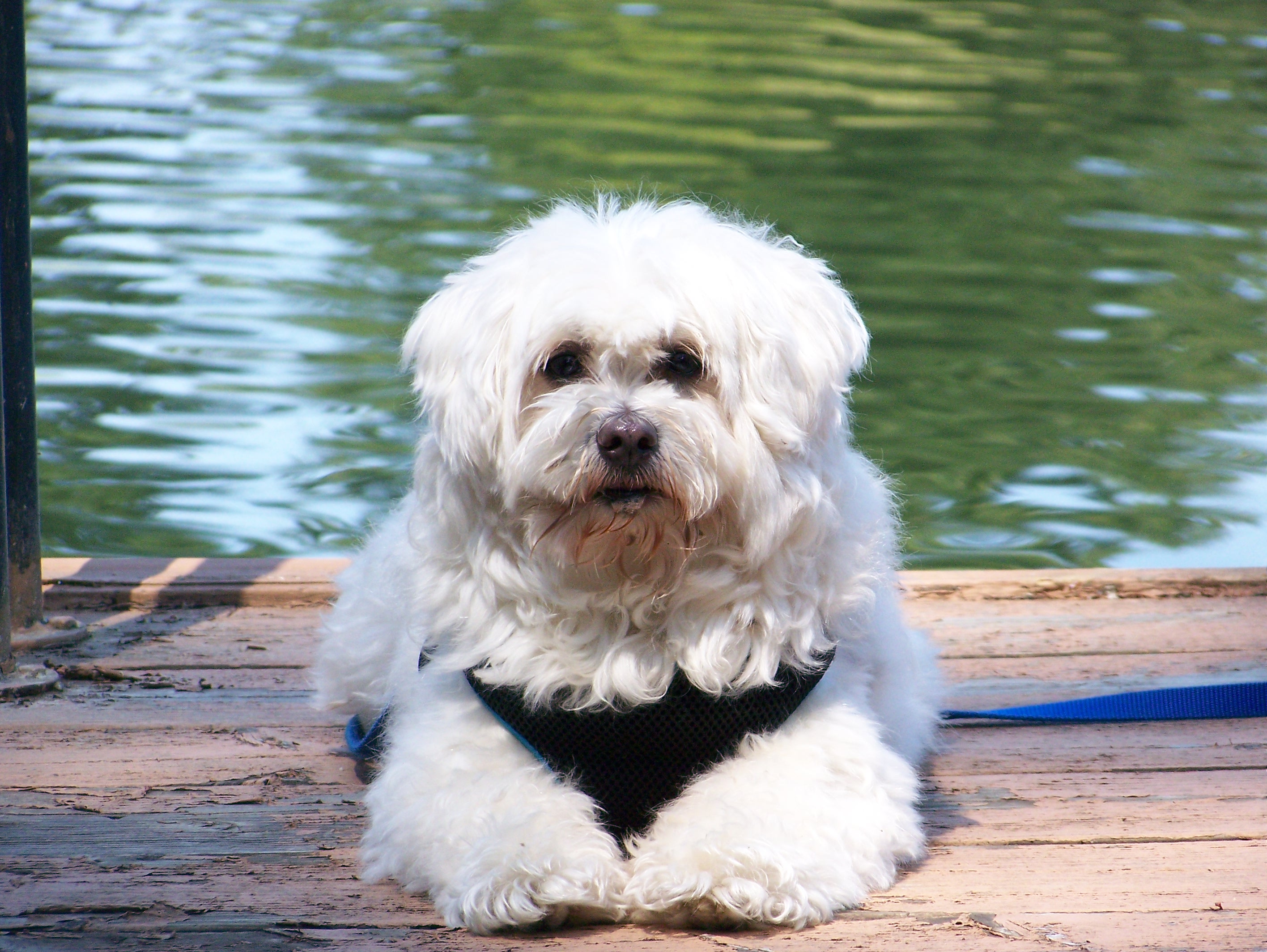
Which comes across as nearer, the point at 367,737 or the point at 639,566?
the point at 639,566

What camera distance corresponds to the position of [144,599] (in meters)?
4.28

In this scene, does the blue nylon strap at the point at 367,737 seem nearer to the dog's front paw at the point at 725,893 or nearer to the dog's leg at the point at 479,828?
the dog's leg at the point at 479,828

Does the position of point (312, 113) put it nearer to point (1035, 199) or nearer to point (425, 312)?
point (1035, 199)

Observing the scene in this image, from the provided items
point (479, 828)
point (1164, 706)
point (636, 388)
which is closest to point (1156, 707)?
point (1164, 706)

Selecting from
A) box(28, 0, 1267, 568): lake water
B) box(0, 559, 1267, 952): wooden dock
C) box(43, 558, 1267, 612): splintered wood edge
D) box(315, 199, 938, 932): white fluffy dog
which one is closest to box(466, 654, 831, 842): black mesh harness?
box(315, 199, 938, 932): white fluffy dog

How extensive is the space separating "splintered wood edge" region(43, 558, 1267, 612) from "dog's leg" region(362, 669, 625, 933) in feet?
5.13

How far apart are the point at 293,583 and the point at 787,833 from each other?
225 cm

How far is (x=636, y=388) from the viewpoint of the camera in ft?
8.50

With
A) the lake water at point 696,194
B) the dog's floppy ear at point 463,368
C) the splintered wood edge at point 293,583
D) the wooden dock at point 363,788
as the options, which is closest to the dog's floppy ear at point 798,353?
the dog's floppy ear at point 463,368

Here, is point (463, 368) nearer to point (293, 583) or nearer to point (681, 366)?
point (681, 366)

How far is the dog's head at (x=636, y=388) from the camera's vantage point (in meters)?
2.49

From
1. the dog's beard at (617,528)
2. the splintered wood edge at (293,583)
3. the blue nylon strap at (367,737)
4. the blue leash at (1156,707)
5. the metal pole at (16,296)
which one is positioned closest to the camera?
the dog's beard at (617,528)

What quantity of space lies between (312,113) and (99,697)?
1328 cm

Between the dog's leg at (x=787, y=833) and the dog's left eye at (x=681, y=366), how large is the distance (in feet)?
1.98
